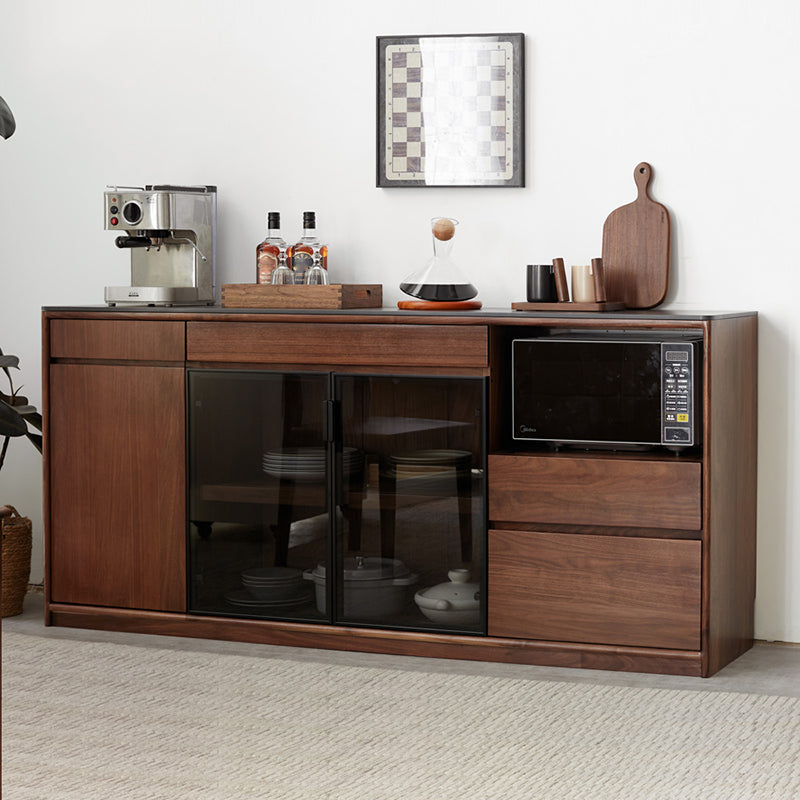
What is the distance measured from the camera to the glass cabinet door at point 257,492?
3445 millimetres

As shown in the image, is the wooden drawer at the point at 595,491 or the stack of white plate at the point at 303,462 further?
the stack of white plate at the point at 303,462

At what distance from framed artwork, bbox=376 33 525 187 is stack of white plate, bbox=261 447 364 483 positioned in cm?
93

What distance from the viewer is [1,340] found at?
169 inches

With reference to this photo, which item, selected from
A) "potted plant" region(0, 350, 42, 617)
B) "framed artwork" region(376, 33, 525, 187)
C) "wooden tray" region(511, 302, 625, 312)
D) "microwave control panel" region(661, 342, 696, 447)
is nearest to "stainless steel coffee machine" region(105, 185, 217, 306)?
"potted plant" region(0, 350, 42, 617)

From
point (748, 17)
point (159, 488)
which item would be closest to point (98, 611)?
point (159, 488)

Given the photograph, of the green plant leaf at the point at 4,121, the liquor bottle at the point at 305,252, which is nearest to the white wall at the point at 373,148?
the liquor bottle at the point at 305,252

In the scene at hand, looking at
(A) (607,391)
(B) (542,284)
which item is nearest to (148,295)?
(B) (542,284)

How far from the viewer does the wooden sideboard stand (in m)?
3.14

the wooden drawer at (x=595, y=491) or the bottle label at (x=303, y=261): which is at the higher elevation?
the bottle label at (x=303, y=261)

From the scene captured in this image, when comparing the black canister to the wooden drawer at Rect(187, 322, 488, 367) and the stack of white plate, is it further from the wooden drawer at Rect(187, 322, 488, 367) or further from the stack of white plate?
the stack of white plate

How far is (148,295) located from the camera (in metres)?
3.68

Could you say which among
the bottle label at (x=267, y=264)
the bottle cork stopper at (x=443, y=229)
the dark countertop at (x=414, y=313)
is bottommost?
the dark countertop at (x=414, y=313)

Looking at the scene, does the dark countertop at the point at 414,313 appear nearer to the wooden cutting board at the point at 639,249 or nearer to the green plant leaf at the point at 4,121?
the wooden cutting board at the point at 639,249

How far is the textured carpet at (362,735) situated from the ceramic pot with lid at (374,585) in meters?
0.21
